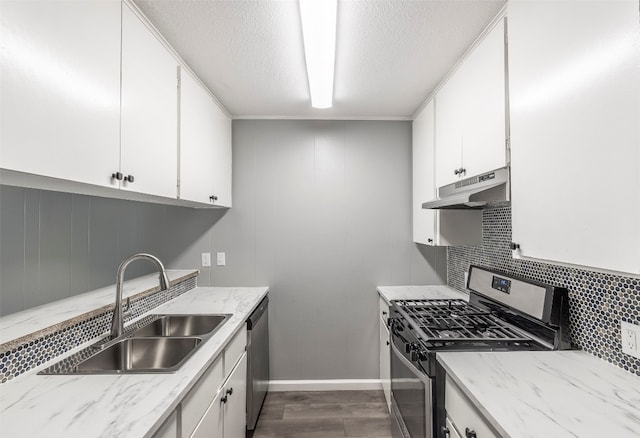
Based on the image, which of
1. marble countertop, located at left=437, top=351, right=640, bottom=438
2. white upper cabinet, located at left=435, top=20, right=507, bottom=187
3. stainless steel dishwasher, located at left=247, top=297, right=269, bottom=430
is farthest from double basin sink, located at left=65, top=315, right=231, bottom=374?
white upper cabinet, located at left=435, top=20, right=507, bottom=187

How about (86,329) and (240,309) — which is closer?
(86,329)

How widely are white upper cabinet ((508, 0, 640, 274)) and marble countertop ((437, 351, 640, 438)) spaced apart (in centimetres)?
43

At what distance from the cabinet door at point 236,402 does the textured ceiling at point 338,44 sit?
1.80 m

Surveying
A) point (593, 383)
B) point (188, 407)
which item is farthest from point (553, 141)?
point (188, 407)

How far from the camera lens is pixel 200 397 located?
50.3 inches

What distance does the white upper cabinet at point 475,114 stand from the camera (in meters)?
1.50

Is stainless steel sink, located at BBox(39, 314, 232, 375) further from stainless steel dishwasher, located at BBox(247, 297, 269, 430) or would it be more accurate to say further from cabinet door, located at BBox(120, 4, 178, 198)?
cabinet door, located at BBox(120, 4, 178, 198)

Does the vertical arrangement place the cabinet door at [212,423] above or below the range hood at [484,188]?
below

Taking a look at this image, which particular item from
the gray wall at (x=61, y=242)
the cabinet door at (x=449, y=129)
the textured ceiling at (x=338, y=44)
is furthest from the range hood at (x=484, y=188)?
the gray wall at (x=61, y=242)

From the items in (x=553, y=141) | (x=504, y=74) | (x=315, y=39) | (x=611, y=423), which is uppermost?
(x=315, y=39)

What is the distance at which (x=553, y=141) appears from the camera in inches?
44.7

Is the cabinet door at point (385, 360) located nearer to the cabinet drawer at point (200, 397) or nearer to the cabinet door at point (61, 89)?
the cabinet drawer at point (200, 397)

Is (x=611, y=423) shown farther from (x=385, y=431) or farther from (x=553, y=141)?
(x=385, y=431)

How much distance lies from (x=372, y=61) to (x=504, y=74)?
2.46 ft
